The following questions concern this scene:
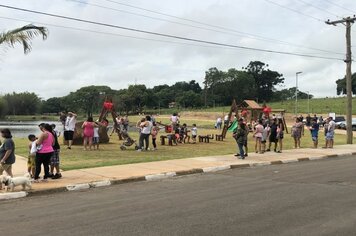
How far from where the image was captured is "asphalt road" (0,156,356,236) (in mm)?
7055

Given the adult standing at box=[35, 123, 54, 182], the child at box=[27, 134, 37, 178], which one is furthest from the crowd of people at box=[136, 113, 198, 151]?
the adult standing at box=[35, 123, 54, 182]

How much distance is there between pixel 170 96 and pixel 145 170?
14932cm

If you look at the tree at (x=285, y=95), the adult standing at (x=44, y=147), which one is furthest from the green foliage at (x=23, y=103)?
the adult standing at (x=44, y=147)

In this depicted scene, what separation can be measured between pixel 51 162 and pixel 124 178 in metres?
2.03

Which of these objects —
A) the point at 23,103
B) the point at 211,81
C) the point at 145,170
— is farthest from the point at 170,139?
the point at 211,81

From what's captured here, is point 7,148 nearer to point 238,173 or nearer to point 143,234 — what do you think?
point 143,234

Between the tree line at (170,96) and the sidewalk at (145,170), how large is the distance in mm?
106377

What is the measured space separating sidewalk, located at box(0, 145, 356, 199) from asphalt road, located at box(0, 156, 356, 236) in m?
0.57

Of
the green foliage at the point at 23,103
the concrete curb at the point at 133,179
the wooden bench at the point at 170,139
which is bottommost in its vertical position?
the concrete curb at the point at 133,179

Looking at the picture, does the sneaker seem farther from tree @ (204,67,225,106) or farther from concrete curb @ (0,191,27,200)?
tree @ (204,67,225,106)

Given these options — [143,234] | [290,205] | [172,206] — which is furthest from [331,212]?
[143,234]

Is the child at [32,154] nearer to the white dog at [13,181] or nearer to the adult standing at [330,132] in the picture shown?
the white dog at [13,181]

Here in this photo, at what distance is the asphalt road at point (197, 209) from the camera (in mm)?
7055

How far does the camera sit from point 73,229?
712cm
